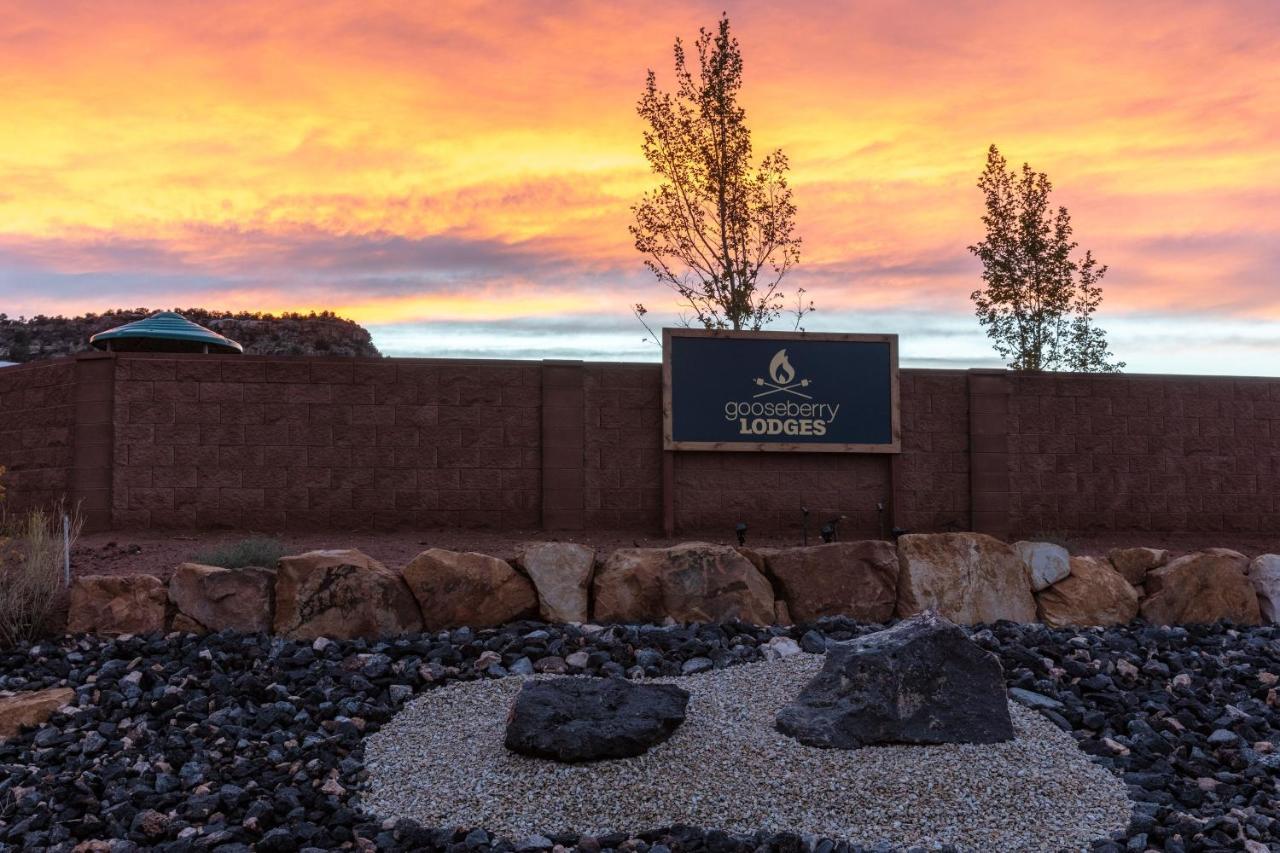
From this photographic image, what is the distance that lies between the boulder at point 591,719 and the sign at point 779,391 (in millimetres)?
7344

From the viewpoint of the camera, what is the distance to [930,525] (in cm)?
1384

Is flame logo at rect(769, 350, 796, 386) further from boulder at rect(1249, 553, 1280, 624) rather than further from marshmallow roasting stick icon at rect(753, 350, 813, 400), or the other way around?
boulder at rect(1249, 553, 1280, 624)

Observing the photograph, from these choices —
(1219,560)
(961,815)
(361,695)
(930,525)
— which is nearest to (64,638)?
(361,695)

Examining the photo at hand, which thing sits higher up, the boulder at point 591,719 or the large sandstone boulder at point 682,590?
the large sandstone boulder at point 682,590

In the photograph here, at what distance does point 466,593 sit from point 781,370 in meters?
6.63

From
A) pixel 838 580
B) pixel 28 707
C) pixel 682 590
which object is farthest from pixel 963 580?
pixel 28 707

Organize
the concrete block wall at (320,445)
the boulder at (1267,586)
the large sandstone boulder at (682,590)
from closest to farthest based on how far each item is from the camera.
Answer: the large sandstone boulder at (682,590), the boulder at (1267,586), the concrete block wall at (320,445)

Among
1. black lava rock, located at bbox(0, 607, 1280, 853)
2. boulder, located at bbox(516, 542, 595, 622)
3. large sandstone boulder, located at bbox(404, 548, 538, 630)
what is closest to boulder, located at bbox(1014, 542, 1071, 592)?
black lava rock, located at bbox(0, 607, 1280, 853)

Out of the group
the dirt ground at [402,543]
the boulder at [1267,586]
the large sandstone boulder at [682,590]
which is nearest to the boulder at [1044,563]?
the boulder at [1267,586]

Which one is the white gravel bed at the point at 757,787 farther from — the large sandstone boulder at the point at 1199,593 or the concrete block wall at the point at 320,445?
the concrete block wall at the point at 320,445

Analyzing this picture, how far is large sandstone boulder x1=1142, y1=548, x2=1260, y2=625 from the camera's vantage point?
859 centimetres

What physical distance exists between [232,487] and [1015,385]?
9269 mm

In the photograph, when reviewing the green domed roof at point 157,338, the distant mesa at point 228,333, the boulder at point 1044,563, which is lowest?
the boulder at point 1044,563

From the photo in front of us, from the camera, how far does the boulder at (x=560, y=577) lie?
767 cm
